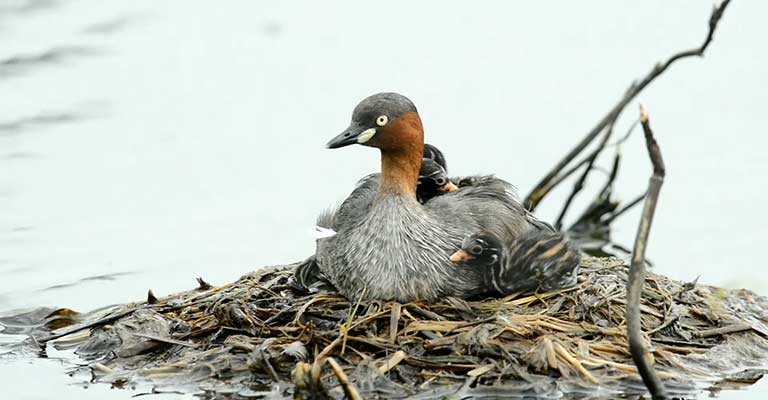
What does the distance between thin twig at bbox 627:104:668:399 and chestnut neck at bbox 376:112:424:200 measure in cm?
225

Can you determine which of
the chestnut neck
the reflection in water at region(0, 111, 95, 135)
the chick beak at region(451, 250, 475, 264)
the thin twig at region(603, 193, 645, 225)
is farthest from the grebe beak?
the reflection in water at region(0, 111, 95, 135)

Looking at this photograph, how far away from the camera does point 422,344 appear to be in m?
8.77

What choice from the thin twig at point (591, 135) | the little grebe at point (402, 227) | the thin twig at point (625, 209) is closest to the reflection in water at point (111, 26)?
the thin twig at point (591, 135)

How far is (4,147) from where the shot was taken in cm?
1455

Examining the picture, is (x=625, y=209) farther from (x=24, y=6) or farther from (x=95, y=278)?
(x=24, y=6)

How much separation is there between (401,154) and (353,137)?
0.36m

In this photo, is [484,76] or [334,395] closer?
[334,395]

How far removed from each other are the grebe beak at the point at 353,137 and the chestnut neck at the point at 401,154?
106mm

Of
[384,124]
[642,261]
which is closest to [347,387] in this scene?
[642,261]

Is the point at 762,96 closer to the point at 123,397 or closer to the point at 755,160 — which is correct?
the point at 755,160

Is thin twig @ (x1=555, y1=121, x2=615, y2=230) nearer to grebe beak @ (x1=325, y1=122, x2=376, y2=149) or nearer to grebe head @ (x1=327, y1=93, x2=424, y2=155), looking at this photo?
grebe head @ (x1=327, y1=93, x2=424, y2=155)

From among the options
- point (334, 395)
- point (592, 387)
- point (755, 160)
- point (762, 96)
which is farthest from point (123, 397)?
point (762, 96)

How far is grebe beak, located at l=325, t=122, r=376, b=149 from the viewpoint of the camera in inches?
362

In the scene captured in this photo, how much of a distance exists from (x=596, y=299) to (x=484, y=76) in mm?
6967
